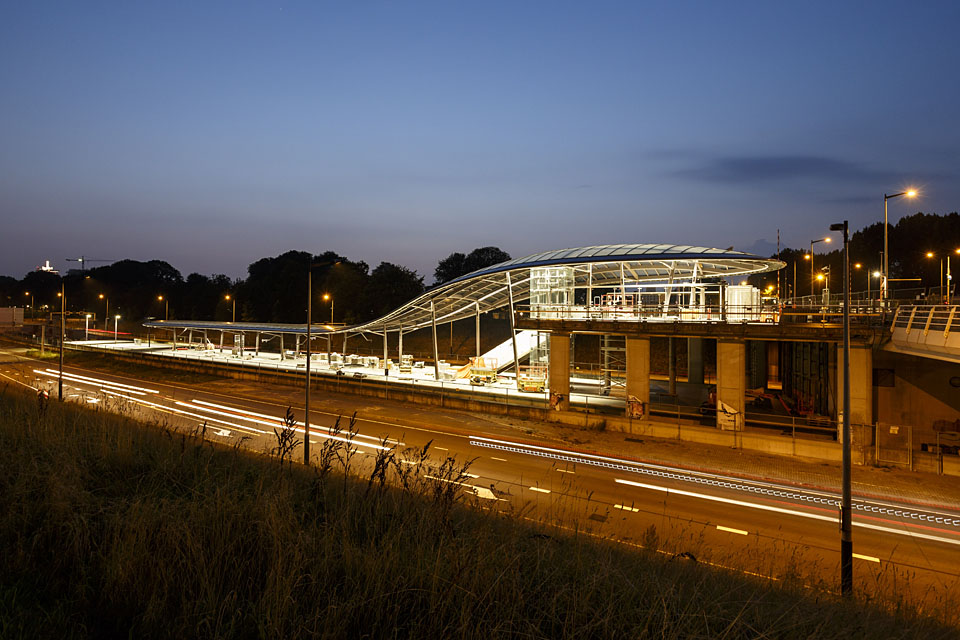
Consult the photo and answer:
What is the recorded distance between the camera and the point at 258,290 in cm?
10006

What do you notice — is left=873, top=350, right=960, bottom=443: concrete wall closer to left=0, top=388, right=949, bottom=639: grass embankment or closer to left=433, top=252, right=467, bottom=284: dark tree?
left=0, top=388, right=949, bottom=639: grass embankment

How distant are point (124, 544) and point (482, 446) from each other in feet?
60.9

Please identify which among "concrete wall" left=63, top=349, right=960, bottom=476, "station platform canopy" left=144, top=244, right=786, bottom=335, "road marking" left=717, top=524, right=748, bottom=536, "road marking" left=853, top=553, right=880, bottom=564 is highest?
"station platform canopy" left=144, top=244, right=786, bottom=335

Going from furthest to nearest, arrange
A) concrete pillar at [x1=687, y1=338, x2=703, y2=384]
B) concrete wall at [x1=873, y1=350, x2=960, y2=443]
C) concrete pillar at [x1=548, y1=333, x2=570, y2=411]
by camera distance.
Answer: concrete pillar at [x1=687, y1=338, x2=703, y2=384] → concrete pillar at [x1=548, y1=333, x2=570, y2=411] → concrete wall at [x1=873, y1=350, x2=960, y2=443]

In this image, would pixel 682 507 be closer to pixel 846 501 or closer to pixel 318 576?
pixel 846 501

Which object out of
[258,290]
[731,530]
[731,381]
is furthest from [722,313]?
[258,290]

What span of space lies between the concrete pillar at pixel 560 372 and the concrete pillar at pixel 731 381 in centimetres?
745

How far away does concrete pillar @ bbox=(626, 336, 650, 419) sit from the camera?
25.2m

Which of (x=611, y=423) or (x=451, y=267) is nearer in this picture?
(x=611, y=423)

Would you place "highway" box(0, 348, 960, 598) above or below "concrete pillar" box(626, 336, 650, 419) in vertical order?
below

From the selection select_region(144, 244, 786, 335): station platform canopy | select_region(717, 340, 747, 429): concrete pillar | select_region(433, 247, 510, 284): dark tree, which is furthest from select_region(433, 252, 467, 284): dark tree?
select_region(717, 340, 747, 429): concrete pillar

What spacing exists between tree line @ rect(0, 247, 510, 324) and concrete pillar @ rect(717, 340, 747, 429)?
2868cm

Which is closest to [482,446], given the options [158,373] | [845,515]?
[845,515]

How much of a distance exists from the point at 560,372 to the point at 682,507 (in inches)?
507
